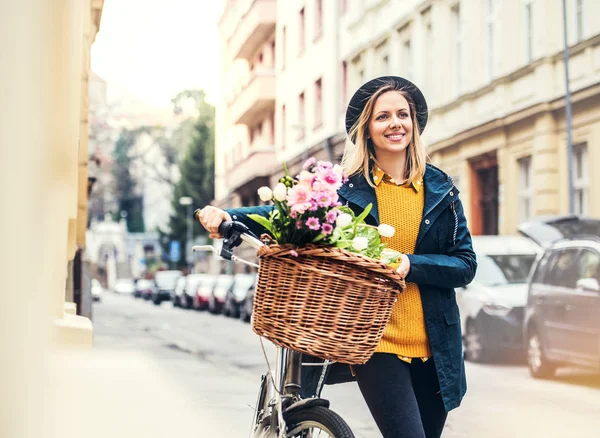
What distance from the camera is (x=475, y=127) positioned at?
23422 millimetres

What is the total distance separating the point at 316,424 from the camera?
3.66 meters

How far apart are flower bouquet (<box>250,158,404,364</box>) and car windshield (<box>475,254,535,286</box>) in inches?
465

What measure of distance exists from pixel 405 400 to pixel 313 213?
66 cm

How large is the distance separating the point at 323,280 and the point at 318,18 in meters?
29.0

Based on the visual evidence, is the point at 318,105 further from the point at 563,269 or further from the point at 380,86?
the point at 380,86

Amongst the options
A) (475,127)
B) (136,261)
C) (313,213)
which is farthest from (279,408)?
(136,261)

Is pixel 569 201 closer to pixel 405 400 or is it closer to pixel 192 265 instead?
pixel 405 400

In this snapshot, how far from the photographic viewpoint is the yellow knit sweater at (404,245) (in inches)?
149

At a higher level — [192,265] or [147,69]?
[147,69]

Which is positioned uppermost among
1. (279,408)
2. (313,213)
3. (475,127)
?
(475,127)

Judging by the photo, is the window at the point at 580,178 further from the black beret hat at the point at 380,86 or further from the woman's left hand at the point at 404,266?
the woman's left hand at the point at 404,266

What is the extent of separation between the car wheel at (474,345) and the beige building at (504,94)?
4533 millimetres

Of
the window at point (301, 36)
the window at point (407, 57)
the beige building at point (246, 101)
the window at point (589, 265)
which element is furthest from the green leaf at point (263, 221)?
the beige building at point (246, 101)

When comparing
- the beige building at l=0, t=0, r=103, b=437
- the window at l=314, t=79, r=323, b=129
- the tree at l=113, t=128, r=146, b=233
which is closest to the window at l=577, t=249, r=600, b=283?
the beige building at l=0, t=0, r=103, b=437
